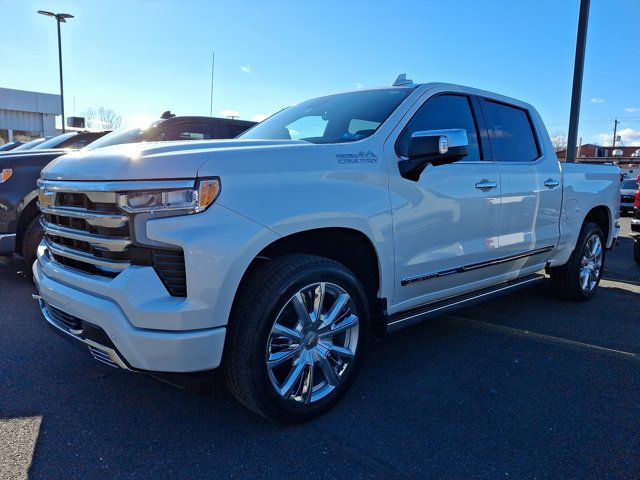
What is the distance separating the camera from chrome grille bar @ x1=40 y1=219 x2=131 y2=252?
2350 mm

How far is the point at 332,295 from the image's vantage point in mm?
2861

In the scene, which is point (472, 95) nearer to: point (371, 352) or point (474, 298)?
point (474, 298)

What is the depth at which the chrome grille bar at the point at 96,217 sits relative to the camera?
7.72 feet

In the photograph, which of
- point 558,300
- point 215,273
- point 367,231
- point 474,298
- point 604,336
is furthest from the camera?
point 558,300

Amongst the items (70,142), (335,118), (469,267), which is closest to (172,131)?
(70,142)

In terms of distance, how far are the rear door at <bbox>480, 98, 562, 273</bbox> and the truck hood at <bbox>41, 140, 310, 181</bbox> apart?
7.13 ft

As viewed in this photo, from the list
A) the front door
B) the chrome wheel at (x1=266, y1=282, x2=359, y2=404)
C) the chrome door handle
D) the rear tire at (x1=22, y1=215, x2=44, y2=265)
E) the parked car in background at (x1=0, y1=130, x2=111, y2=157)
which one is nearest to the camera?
the chrome wheel at (x1=266, y1=282, x2=359, y2=404)

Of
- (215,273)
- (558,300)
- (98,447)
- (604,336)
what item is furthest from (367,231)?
(558,300)

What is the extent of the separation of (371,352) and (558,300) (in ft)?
9.12

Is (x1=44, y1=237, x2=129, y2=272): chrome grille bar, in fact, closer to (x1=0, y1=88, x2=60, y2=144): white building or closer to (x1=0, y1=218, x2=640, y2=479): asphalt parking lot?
(x1=0, y1=218, x2=640, y2=479): asphalt parking lot

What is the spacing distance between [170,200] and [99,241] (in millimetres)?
430

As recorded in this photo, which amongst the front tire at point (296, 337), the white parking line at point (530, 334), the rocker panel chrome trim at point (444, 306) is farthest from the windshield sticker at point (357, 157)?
the white parking line at point (530, 334)

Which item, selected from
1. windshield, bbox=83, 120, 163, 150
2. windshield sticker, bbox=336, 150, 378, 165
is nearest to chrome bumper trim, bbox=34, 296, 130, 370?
windshield sticker, bbox=336, 150, 378, 165

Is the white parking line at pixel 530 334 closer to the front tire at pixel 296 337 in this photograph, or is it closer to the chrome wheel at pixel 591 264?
the chrome wheel at pixel 591 264
